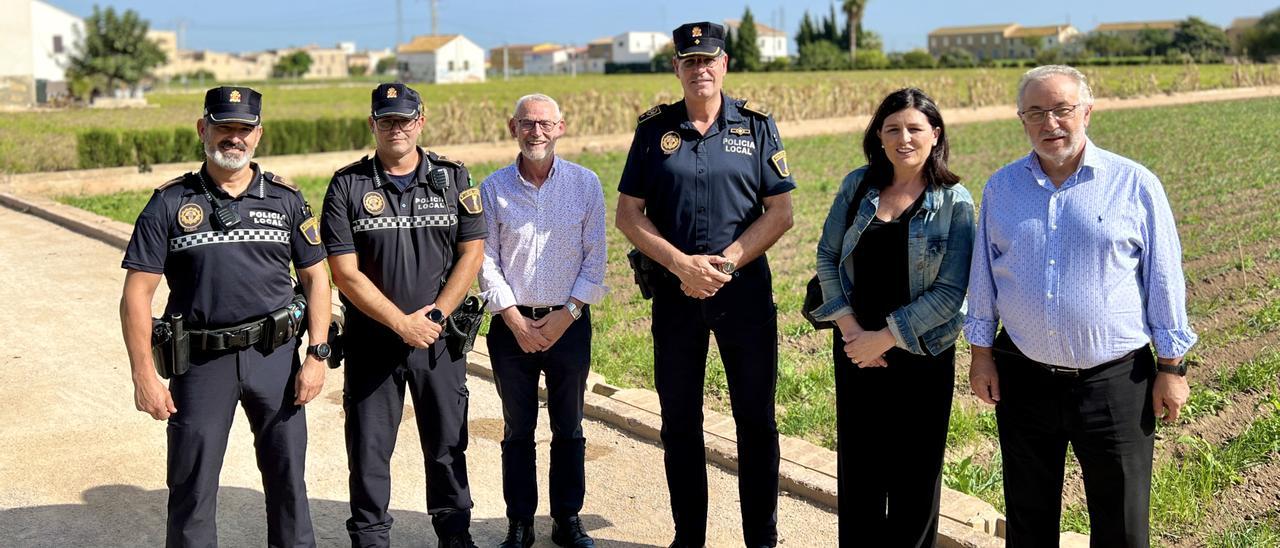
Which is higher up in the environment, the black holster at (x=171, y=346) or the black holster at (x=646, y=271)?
the black holster at (x=646, y=271)

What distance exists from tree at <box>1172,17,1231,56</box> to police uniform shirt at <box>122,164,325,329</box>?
244 ft

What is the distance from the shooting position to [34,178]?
18.6 meters

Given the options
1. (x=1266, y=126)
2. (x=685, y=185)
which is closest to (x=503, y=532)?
(x=685, y=185)

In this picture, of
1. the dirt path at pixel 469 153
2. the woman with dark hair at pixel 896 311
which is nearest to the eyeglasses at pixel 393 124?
the woman with dark hair at pixel 896 311

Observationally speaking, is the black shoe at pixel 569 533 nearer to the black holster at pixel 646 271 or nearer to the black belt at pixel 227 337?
the black holster at pixel 646 271

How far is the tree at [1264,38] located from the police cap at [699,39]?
203 ft

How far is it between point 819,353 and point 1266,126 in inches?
737

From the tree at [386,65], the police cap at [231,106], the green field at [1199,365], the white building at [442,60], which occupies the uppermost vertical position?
the tree at [386,65]

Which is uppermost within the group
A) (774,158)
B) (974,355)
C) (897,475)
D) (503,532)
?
(774,158)

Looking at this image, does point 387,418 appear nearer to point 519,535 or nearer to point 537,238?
point 519,535

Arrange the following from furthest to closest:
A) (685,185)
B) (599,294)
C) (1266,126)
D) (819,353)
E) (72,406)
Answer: (1266,126)
(819,353)
(72,406)
(599,294)
(685,185)

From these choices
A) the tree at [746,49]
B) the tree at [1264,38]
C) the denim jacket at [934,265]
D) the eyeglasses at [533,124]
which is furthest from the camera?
the tree at [746,49]

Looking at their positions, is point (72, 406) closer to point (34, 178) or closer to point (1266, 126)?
point (34, 178)

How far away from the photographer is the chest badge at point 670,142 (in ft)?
13.6
